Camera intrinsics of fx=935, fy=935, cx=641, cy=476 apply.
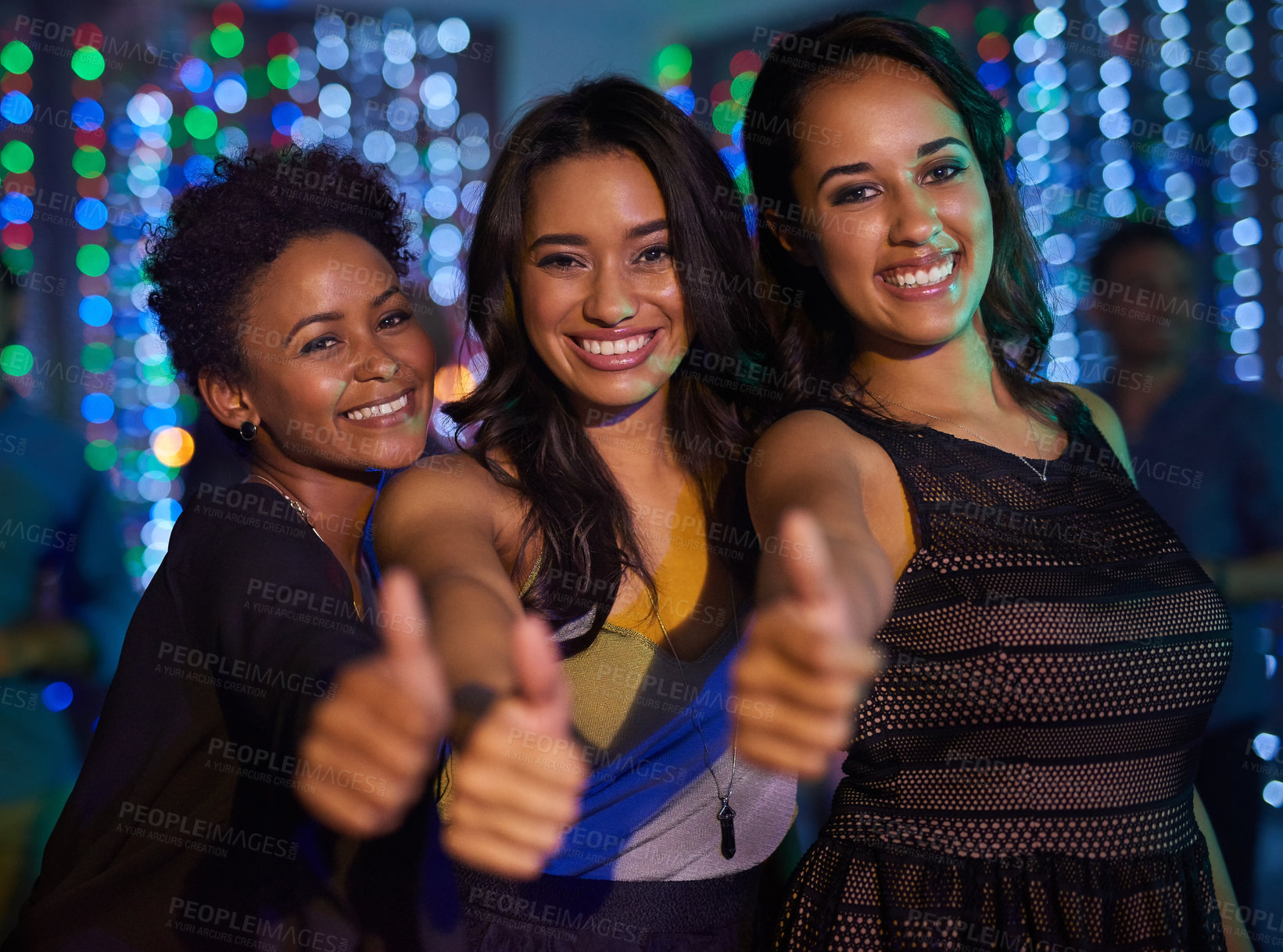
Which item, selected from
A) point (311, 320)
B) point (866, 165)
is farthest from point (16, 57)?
point (866, 165)

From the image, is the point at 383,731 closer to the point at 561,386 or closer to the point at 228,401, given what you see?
the point at 561,386

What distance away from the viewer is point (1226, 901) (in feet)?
4.03

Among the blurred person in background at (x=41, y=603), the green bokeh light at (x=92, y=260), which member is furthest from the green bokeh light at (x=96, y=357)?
the blurred person in background at (x=41, y=603)

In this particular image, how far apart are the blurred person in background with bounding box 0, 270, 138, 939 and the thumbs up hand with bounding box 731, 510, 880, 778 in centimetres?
163

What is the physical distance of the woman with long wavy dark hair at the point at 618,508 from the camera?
1277mm

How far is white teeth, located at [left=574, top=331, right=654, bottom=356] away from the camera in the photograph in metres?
1.33

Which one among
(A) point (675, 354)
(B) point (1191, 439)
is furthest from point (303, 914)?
(B) point (1191, 439)

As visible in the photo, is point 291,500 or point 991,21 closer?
point 291,500

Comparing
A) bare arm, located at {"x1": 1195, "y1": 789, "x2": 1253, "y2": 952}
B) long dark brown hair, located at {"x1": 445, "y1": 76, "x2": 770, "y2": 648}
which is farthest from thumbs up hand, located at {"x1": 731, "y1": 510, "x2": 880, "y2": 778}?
bare arm, located at {"x1": 1195, "y1": 789, "x2": 1253, "y2": 952}

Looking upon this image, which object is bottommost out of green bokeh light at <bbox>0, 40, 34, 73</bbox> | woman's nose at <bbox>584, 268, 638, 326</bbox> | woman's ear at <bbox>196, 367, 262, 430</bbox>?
woman's ear at <bbox>196, 367, 262, 430</bbox>

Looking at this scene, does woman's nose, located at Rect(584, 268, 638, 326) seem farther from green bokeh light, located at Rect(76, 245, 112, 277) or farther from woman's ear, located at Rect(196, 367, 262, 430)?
green bokeh light, located at Rect(76, 245, 112, 277)

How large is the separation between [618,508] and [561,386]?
0.23 m

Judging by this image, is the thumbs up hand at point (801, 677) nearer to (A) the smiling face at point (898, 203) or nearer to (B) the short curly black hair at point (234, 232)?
(A) the smiling face at point (898, 203)

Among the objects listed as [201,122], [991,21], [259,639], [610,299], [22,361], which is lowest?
[259,639]
